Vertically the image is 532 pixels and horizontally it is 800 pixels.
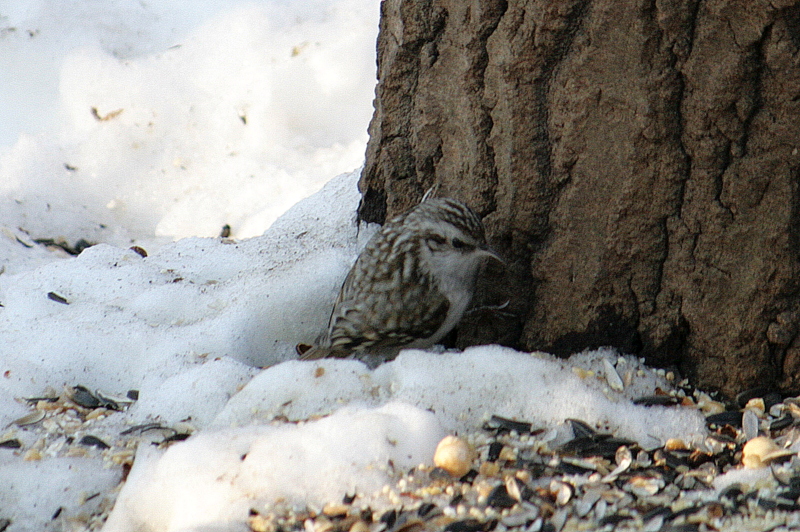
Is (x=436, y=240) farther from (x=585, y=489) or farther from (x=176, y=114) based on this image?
(x=176, y=114)

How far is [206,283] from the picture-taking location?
12.5 ft

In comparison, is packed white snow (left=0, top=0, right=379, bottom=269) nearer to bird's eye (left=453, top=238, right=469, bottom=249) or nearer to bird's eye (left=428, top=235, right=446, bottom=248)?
bird's eye (left=428, top=235, right=446, bottom=248)

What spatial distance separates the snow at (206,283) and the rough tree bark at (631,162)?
0.71 ft

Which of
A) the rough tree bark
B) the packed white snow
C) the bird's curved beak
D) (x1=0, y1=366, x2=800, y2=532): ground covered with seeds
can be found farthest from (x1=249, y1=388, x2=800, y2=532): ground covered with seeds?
the packed white snow

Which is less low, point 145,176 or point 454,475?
point 145,176

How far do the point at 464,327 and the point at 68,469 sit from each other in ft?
4.53

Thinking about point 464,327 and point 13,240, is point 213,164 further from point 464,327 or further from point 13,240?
point 464,327

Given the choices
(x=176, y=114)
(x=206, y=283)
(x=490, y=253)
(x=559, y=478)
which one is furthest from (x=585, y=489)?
(x=176, y=114)

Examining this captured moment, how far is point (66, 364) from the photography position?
10.6ft

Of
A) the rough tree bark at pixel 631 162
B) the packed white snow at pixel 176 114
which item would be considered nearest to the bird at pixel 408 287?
the rough tree bark at pixel 631 162

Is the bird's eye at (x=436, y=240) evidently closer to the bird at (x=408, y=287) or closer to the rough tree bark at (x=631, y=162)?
the bird at (x=408, y=287)

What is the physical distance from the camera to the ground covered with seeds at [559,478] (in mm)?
2137

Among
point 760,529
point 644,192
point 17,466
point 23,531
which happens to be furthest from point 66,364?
point 760,529

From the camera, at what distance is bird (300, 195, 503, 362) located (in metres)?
2.98
